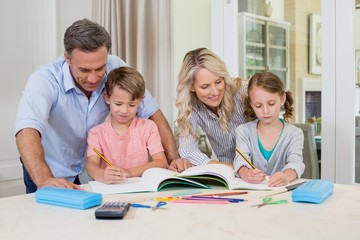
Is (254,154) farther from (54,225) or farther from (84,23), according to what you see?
(54,225)

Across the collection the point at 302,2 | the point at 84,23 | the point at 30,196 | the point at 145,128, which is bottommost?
the point at 30,196

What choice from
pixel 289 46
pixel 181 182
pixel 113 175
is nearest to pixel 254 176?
pixel 181 182

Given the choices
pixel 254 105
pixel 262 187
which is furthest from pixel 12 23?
pixel 262 187

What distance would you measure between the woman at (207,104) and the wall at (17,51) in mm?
1710

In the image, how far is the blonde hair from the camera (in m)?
1.96

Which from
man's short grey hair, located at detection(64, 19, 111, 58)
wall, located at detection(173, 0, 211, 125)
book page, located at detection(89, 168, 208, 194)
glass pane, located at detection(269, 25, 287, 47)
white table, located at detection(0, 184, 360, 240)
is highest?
wall, located at detection(173, 0, 211, 125)

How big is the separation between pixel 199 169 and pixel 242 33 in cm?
171

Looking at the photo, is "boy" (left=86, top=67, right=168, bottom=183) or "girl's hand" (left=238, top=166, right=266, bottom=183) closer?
"girl's hand" (left=238, top=166, right=266, bottom=183)

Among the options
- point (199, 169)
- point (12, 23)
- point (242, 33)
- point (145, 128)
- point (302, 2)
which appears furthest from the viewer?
point (12, 23)

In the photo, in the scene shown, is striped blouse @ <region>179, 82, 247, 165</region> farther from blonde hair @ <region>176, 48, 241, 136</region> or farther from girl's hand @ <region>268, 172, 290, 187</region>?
girl's hand @ <region>268, 172, 290, 187</region>

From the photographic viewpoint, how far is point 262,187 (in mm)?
1395

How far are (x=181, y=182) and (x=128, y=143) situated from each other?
1.71 ft

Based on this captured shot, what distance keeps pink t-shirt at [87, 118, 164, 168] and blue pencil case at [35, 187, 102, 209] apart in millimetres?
580

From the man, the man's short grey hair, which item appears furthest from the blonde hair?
the man's short grey hair
